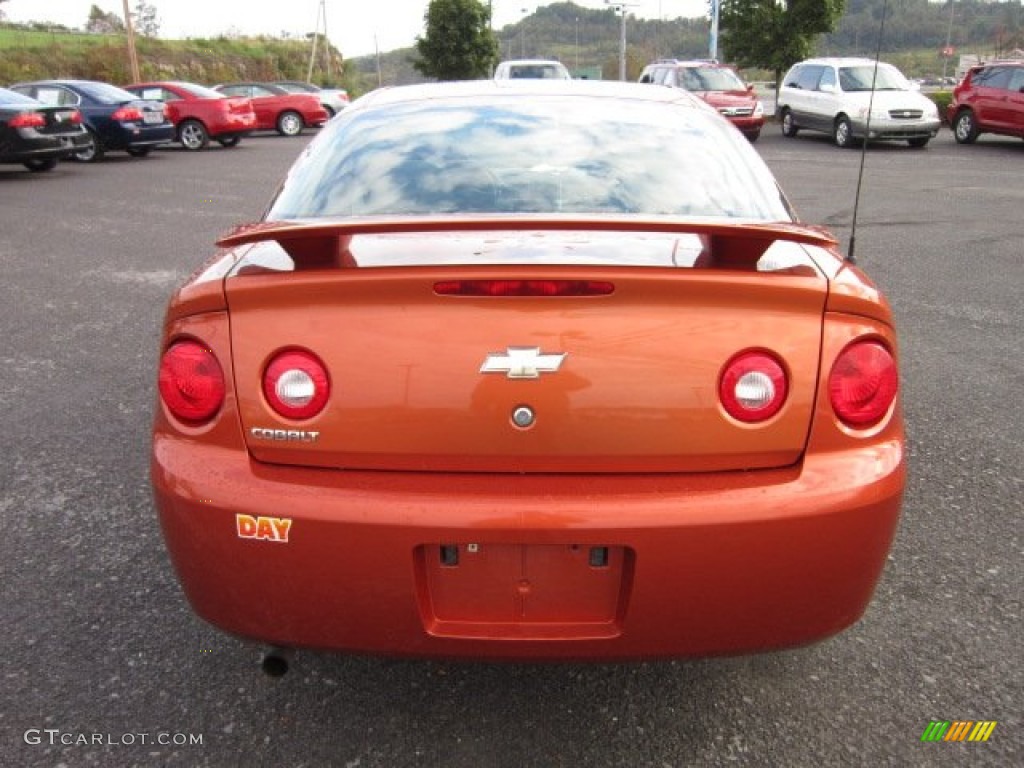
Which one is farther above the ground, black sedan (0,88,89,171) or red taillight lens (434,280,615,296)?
red taillight lens (434,280,615,296)

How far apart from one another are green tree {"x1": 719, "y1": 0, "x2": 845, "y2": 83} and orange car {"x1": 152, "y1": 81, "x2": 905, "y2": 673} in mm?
25912

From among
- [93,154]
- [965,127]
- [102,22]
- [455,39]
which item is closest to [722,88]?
[965,127]

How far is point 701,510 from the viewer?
181 centimetres

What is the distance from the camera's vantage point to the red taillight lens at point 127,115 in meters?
16.8

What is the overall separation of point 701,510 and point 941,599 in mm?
1380

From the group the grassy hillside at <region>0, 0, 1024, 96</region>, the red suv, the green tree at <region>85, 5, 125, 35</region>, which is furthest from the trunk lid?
the green tree at <region>85, 5, 125, 35</region>

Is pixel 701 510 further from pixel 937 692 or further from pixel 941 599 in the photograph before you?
pixel 941 599

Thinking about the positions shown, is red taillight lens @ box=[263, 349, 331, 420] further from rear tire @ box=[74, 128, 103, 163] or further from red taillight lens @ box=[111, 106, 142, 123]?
red taillight lens @ box=[111, 106, 142, 123]

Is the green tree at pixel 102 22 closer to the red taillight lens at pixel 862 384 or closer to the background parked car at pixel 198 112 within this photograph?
the background parked car at pixel 198 112

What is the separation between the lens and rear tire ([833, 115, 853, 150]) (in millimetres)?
18000

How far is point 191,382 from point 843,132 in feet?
61.0

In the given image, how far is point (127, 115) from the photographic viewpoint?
16.9 meters

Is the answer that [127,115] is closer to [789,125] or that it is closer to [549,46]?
[789,125]

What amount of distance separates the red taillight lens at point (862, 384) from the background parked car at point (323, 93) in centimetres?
2595
